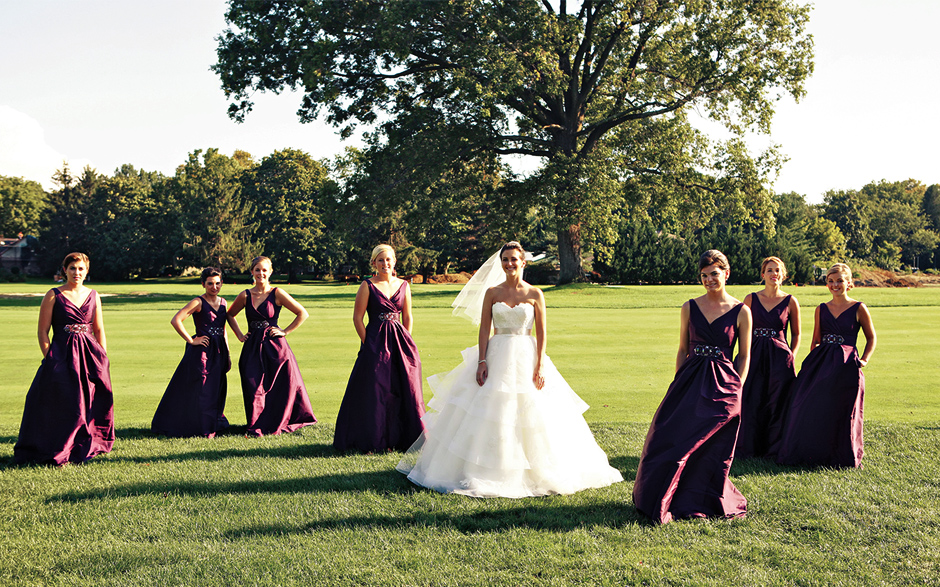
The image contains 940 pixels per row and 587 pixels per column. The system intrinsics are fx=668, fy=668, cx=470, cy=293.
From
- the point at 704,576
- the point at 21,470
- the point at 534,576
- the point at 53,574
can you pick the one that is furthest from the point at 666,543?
the point at 21,470

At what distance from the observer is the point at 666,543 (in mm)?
5168

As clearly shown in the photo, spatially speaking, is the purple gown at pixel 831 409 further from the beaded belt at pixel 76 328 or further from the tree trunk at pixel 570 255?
the tree trunk at pixel 570 255

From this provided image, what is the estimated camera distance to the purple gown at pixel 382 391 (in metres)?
8.05

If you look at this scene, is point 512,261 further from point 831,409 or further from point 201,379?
point 201,379

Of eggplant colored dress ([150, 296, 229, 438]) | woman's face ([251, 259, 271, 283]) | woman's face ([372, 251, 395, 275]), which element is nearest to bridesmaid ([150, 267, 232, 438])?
eggplant colored dress ([150, 296, 229, 438])

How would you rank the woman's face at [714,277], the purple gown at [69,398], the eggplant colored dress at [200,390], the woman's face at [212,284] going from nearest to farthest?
the woman's face at [714,277], the purple gown at [69,398], the eggplant colored dress at [200,390], the woman's face at [212,284]

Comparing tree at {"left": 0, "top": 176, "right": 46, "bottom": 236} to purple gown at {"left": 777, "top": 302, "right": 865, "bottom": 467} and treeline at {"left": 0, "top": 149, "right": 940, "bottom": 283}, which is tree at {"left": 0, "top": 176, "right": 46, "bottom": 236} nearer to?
treeline at {"left": 0, "top": 149, "right": 940, "bottom": 283}

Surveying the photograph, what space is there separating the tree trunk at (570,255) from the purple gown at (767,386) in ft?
107

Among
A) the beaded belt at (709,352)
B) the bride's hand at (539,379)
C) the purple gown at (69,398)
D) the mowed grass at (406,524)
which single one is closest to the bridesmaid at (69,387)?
the purple gown at (69,398)

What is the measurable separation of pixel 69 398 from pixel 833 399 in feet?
28.6

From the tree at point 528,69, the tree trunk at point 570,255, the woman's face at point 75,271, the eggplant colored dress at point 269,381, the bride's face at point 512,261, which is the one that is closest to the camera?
the bride's face at point 512,261

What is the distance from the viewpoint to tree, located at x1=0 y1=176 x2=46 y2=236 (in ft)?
332

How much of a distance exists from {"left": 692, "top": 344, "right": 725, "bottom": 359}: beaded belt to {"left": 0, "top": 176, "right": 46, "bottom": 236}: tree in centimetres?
11341

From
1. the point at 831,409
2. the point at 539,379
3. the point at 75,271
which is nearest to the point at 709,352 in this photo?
the point at 539,379
